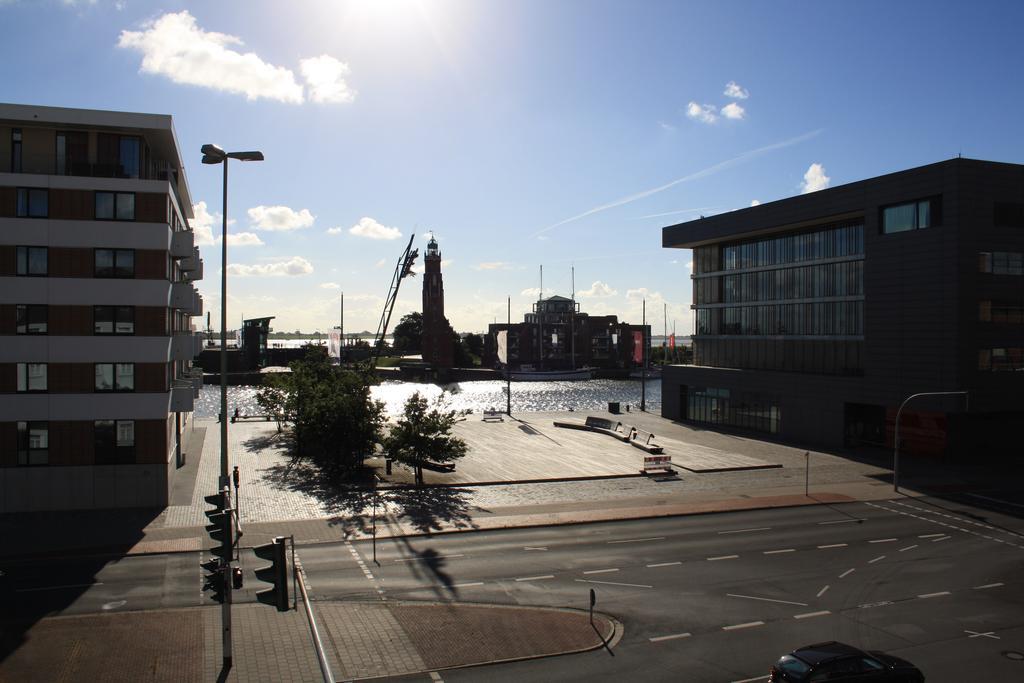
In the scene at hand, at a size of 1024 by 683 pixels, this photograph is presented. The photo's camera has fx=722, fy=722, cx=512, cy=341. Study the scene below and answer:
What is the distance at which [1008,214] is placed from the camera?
1848 inches

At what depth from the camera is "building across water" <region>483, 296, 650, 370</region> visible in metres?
183

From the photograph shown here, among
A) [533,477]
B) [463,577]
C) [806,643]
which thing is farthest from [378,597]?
[533,477]

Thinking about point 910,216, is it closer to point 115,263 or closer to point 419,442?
point 419,442

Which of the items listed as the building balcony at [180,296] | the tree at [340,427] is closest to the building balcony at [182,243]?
the building balcony at [180,296]

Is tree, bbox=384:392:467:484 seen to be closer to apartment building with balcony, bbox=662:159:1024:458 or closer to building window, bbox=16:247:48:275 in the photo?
building window, bbox=16:247:48:275

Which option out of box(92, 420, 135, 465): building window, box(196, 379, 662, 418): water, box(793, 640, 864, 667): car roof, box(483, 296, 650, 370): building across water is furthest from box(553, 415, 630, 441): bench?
box(483, 296, 650, 370): building across water

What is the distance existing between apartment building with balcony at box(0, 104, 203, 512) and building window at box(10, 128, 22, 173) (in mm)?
45

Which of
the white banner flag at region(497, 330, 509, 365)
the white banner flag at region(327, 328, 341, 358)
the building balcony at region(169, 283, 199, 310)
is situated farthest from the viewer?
the white banner flag at region(497, 330, 509, 365)

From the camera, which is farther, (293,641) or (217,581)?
(293,641)

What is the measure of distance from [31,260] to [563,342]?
6145 inches

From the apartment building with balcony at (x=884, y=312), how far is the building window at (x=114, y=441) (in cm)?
4668

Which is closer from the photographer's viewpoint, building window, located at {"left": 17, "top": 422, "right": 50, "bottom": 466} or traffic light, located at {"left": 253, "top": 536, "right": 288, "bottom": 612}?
traffic light, located at {"left": 253, "top": 536, "right": 288, "bottom": 612}

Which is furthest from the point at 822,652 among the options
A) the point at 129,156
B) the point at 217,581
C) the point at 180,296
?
the point at 129,156

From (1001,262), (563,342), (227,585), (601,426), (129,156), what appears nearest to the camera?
(227,585)
